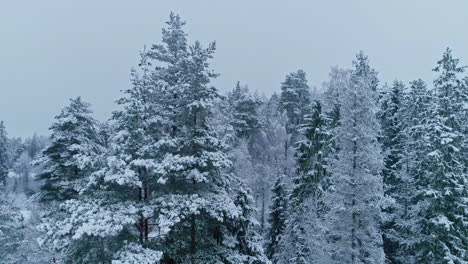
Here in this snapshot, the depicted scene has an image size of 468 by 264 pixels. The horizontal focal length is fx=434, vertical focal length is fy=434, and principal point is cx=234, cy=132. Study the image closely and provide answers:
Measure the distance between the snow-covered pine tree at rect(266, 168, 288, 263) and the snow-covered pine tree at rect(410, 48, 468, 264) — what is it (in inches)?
392

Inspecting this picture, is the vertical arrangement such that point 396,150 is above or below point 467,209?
above

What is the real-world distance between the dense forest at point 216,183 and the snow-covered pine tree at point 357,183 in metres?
0.06

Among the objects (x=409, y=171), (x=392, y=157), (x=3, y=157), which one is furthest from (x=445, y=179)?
(x=3, y=157)

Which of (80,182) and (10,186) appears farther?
(10,186)

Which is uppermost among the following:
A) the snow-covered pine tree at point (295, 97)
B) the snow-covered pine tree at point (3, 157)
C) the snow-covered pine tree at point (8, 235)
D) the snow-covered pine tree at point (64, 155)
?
the snow-covered pine tree at point (295, 97)

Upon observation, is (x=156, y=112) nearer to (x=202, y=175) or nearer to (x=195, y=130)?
(x=195, y=130)

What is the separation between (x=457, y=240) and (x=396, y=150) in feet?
33.6

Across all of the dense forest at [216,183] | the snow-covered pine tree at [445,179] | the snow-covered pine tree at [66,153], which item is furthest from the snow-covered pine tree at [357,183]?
A: the snow-covered pine tree at [66,153]

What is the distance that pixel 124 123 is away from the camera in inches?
545

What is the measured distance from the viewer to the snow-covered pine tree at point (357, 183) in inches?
904

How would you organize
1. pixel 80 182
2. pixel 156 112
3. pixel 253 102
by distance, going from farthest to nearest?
pixel 253 102 → pixel 80 182 → pixel 156 112

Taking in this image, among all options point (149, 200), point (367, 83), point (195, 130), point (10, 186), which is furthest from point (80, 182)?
point (10, 186)

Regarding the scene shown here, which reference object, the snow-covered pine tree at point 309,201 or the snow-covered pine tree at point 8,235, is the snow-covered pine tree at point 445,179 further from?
the snow-covered pine tree at point 8,235

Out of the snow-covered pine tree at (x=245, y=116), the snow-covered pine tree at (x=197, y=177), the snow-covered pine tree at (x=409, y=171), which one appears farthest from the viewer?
the snow-covered pine tree at (x=245, y=116)
